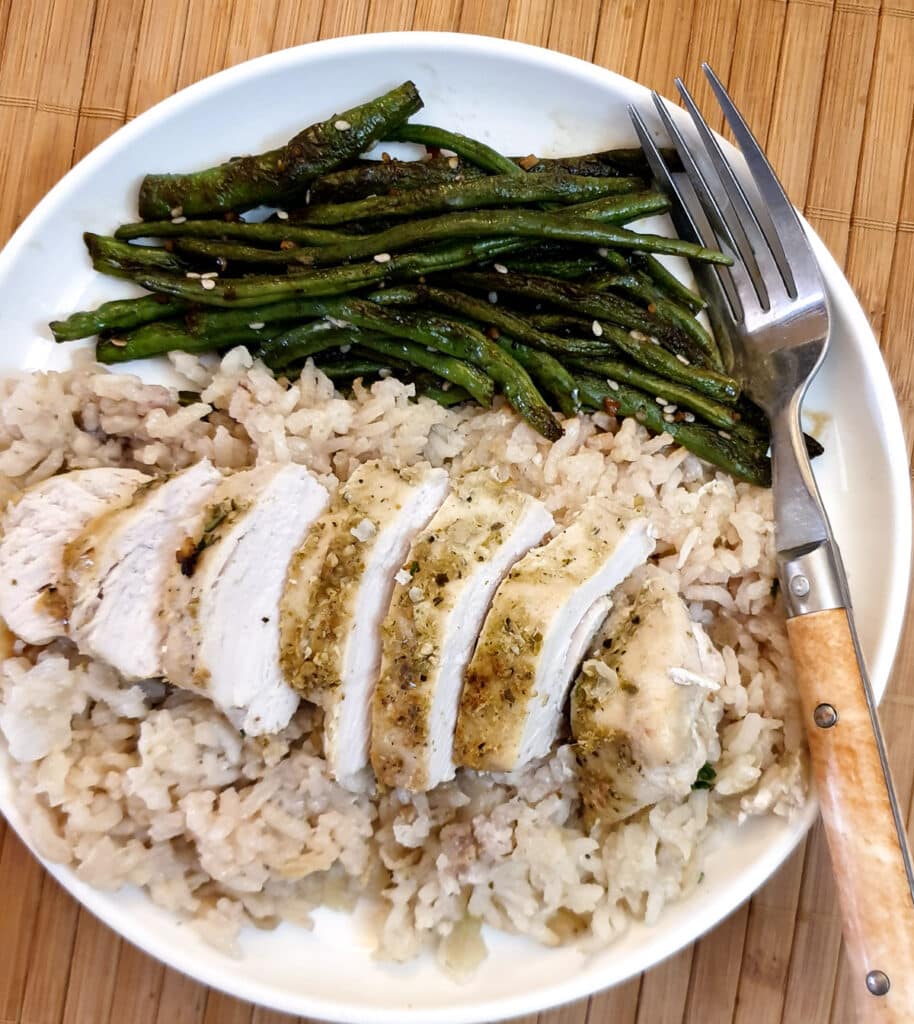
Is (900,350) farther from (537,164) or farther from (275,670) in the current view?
(275,670)

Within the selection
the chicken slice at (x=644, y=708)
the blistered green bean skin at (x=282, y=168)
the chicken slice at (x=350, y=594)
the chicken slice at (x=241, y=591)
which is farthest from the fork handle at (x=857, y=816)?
the blistered green bean skin at (x=282, y=168)

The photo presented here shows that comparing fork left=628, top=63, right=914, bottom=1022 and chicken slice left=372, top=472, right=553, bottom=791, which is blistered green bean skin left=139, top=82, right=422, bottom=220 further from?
chicken slice left=372, top=472, right=553, bottom=791

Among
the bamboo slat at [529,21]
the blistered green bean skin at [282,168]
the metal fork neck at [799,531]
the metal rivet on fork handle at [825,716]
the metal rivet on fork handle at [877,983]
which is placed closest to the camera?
the metal rivet on fork handle at [877,983]

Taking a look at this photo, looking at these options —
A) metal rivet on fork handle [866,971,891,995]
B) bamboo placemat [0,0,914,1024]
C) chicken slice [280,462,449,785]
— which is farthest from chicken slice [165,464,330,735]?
metal rivet on fork handle [866,971,891,995]

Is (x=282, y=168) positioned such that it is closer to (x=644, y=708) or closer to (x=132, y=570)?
(x=132, y=570)

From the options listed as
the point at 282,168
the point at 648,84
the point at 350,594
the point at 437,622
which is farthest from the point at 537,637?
the point at 648,84

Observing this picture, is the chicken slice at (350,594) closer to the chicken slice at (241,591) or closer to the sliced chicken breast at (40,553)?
the chicken slice at (241,591)

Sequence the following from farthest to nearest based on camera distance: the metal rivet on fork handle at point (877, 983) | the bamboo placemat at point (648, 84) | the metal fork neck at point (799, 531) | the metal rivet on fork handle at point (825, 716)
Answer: the bamboo placemat at point (648, 84), the metal fork neck at point (799, 531), the metal rivet on fork handle at point (825, 716), the metal rivet on fork handle at point (877, 983)
